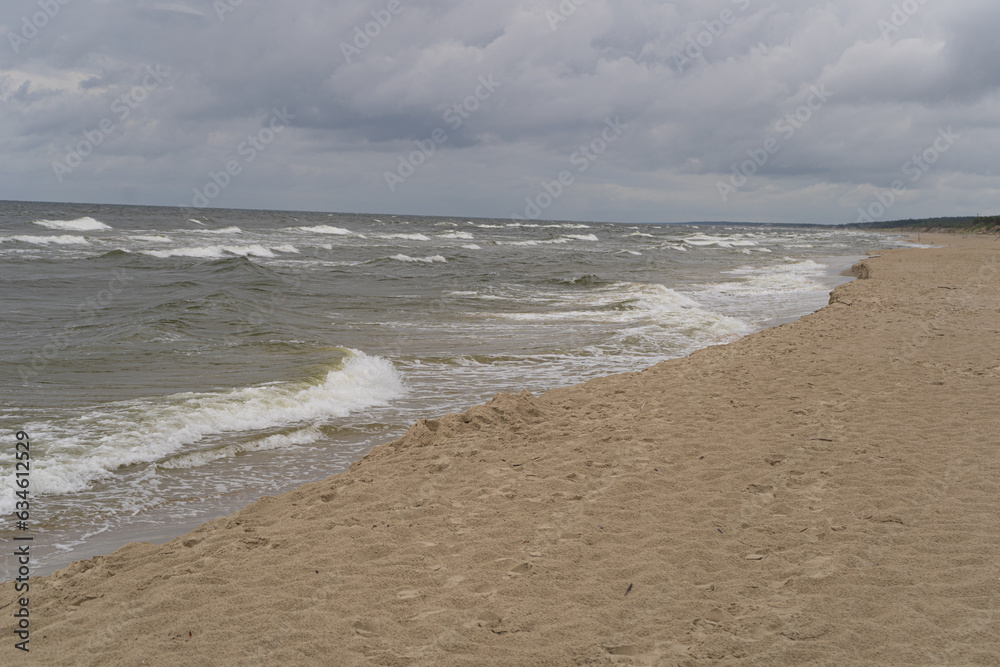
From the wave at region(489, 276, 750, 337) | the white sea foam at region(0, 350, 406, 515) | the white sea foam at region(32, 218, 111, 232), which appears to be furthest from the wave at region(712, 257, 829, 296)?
the white sea foam at region(32, 218, 111, 232)

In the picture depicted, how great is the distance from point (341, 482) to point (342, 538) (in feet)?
3.91

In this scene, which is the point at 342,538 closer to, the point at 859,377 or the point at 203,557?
the point at 203,557

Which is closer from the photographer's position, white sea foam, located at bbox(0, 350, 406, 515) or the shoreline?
the shoreline

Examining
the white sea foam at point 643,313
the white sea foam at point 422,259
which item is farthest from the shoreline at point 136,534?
the white sea foam at point 422,259

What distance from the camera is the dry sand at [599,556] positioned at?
303cm

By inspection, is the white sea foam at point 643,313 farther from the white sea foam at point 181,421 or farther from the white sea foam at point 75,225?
the white sea foam at point 75,225

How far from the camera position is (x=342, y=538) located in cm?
417

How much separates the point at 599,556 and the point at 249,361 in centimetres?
832

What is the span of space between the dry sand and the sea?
1163mm

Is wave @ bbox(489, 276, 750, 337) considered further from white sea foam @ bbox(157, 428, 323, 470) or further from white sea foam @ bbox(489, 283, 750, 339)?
white sea foam @ bbox(157, 428, 323, 470)

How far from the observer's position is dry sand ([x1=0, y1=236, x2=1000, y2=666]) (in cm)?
303

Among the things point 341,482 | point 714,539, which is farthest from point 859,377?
point 341,482

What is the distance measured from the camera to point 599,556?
3791 millimetres

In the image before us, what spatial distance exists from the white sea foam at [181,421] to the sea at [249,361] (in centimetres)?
3
